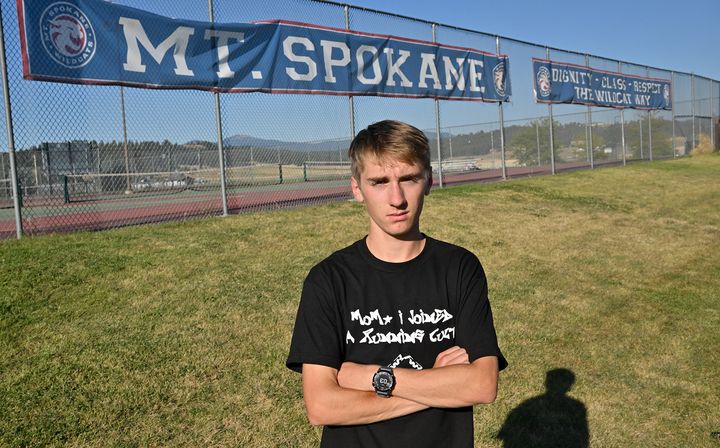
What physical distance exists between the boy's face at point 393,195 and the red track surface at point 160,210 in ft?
24.2

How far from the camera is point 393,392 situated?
1.87 m

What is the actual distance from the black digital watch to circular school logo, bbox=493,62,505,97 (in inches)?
607

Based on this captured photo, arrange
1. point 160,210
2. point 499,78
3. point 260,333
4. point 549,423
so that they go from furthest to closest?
point 499,78 < point 160,210 < point 260,333 < point 549,423

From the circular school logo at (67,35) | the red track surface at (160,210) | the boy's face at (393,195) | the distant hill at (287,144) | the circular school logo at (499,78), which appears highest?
the circular school logo at (499,78)

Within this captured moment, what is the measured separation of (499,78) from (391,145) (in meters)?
15.4

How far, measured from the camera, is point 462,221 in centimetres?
1054

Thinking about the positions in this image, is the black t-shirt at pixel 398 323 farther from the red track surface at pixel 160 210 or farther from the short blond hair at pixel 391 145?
the red track surface at pixel 160 210

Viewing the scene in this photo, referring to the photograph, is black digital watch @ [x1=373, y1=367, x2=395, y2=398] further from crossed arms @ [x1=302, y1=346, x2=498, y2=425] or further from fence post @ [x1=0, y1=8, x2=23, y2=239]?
fence post @ [x1=0, y1=8, x2=23, y2=239]

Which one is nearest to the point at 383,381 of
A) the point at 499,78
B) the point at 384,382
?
the point at 384,382

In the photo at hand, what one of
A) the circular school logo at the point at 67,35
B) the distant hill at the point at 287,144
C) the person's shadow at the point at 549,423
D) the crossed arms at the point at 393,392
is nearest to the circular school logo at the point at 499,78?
the distant hill at the point at 287,144

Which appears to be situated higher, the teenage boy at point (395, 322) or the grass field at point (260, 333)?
the teenage boy at point (395, 322)

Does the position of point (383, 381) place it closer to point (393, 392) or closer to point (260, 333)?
point (393, 392)

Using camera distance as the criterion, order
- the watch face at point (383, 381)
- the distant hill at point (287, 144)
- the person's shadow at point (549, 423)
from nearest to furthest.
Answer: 1. the watch face at point (383, 381)
2. the person's shadow at point (549, 423)
3. the distant hill at point (287, 144)

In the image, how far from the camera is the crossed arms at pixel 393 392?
188 centimetres
